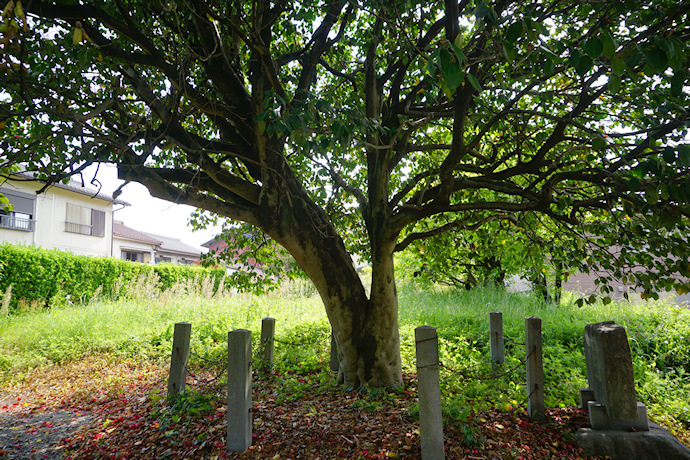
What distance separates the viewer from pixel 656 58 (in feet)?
5.73

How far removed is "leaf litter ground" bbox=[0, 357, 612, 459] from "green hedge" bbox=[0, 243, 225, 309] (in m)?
5.83

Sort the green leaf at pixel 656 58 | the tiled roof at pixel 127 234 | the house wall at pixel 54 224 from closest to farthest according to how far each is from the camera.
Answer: the green leaf at pixel 656 58
the house wall at pixel 54 224
the tiled roof at pixel 127 234

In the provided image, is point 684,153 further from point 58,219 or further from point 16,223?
point 58,219

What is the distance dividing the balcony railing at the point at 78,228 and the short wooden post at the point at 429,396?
21.2m

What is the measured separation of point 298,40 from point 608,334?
6287 mm

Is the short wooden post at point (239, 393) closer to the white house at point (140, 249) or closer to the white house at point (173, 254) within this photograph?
the white house at point (140, 249)

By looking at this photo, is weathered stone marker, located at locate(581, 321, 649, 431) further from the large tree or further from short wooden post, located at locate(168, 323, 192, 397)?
short wooden post, located at locate(168, 323, 192, 397)

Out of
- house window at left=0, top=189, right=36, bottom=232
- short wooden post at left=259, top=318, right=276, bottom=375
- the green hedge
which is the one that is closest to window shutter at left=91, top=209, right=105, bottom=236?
house window at left=0, top=189, right=36, bottom=232

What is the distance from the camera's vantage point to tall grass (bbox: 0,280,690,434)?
5.59m

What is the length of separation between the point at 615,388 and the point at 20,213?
21723 mm

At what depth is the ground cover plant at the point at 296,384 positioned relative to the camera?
156 inches

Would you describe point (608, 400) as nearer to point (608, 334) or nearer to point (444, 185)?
point (608, 334)

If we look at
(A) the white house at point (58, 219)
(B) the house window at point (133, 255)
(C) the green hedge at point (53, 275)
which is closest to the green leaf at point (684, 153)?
(C) the green hedge at point (53, 275)

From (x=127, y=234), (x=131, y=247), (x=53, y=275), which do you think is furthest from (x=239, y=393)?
(x=127, y=234)
